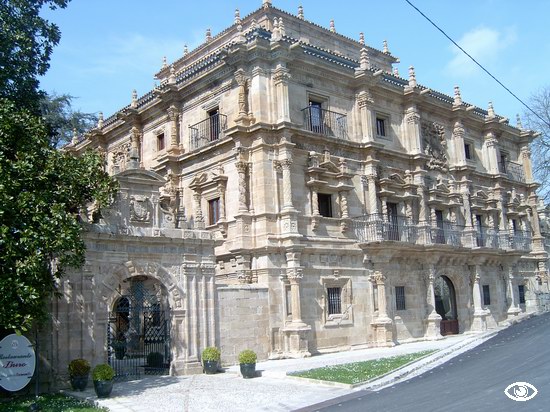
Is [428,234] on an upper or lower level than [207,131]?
lower

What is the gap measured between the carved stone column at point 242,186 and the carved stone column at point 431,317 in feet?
32.5

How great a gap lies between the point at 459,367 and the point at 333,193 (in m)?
9.50

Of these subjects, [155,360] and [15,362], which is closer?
[15,362]

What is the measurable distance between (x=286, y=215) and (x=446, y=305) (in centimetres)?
1332

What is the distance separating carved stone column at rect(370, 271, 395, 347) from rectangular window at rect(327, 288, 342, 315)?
1.72m

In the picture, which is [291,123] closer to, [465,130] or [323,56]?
[323,56]

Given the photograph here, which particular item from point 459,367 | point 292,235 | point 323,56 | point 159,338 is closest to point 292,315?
point 292,235

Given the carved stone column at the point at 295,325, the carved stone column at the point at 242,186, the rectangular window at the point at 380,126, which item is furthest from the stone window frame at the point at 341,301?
the rectangular window at the point at 380,126

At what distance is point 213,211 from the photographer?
24.5 metres

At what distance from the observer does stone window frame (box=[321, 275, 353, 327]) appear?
22.8 meters

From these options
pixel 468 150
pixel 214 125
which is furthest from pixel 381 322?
pixel 468 150

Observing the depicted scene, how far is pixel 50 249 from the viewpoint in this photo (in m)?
12.9

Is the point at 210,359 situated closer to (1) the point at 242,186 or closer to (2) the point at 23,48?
(1) the point at 242,186

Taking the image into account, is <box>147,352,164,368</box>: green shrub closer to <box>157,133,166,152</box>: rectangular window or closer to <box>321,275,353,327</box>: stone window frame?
<box>321,275,353,327</box>: stone window frame
